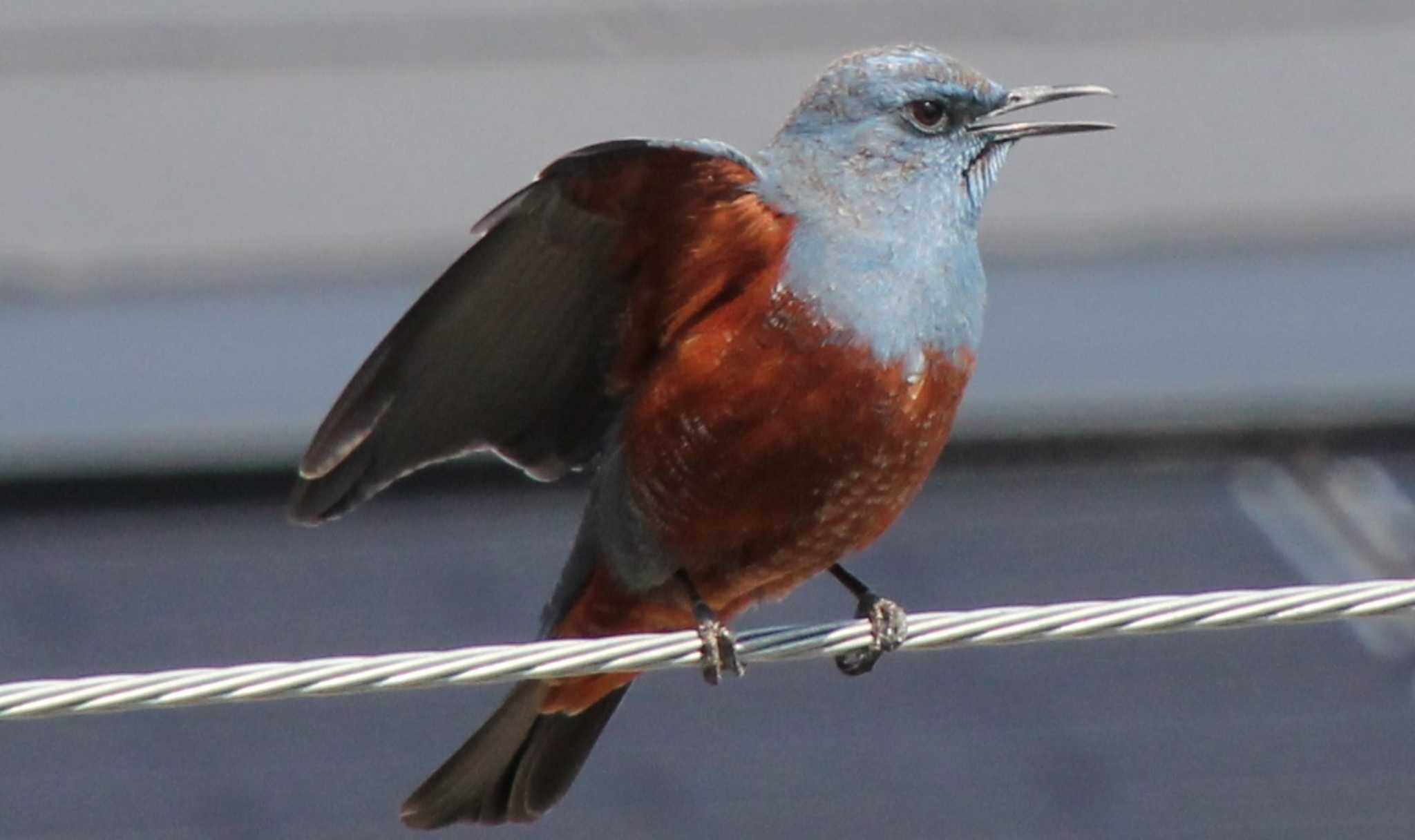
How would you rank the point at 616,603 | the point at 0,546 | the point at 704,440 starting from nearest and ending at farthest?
the point at 704,440, the point at 616,603, the point at 0,546

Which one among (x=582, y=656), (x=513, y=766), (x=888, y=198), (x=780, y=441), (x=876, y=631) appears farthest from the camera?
(x=513, y=766)

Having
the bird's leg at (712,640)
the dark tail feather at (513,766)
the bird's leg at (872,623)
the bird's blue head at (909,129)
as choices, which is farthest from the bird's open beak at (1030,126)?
the dark tail feather at (513,766)

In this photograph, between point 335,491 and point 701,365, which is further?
point 335,491

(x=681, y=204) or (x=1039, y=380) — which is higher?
(x=681, y=204)

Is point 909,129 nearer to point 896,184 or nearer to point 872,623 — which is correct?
point 896,184

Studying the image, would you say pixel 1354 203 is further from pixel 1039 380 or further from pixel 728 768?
pixel 728 768

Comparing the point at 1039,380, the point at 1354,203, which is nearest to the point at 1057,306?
the point at 1039,380

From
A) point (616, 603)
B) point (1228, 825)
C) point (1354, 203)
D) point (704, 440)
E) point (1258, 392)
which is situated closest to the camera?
point (704, 440)

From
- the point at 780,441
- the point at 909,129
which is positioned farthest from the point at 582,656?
the point at 909,129
